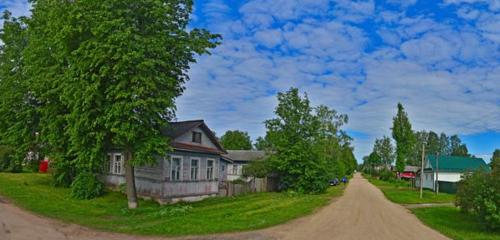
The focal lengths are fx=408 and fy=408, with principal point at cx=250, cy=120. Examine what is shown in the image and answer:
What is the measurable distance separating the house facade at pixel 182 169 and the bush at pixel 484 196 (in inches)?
607

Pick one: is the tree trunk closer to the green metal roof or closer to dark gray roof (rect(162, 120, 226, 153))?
dark gray roof (rect(162, 120, 226, 153))

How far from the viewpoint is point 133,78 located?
19.4 meters

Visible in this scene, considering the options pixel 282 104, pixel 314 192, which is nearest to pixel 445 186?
pixel 314 192

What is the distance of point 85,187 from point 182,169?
6.12 metres

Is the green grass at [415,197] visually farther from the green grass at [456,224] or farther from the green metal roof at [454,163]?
the green metal roof at [454,163]

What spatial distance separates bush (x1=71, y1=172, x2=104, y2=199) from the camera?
25422 mm

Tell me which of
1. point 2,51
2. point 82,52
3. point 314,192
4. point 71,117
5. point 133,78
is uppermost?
point 2,51

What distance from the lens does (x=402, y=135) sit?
63.7 m

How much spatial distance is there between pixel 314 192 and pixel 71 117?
2280 cm

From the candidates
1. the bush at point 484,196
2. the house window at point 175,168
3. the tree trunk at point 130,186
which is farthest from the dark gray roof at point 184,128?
the bush at point 484,196

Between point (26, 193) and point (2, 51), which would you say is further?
point (2, 51)

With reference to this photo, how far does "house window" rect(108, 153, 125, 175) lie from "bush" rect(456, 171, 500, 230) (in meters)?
22.9

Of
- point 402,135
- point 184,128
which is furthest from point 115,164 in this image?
point 402,135

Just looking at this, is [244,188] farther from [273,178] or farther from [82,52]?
[82,52]
